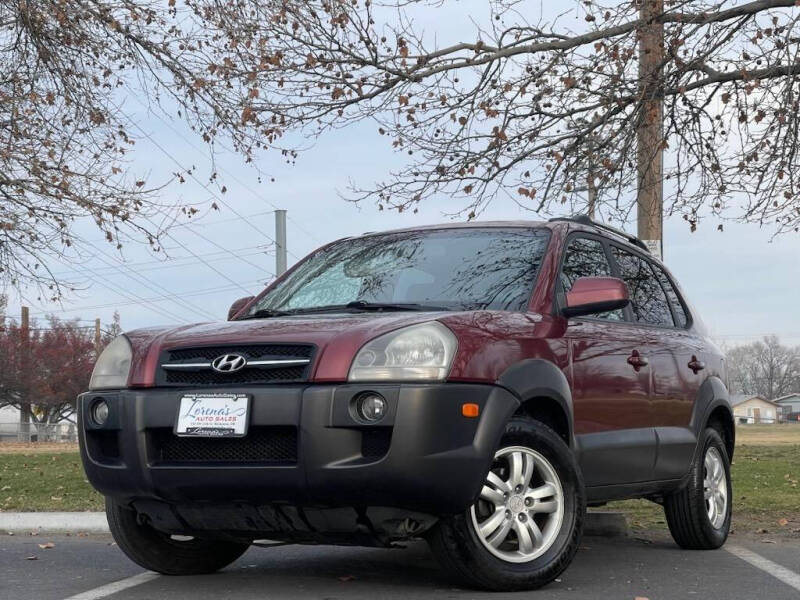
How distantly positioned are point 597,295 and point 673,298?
2095 mm

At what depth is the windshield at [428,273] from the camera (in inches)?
234

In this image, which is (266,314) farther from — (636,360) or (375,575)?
(636,360)

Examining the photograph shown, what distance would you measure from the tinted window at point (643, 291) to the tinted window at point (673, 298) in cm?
8

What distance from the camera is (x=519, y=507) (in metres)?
5.41

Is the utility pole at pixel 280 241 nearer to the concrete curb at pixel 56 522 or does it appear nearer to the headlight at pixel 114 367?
the concrete curb at pixel 56 522

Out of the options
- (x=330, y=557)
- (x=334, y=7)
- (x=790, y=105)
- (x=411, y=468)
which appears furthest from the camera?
(x=334, y=7)

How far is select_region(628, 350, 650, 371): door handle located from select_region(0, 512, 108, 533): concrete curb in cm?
411

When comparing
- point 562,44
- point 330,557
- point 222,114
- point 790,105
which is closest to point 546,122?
point 562,44

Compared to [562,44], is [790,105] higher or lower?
lower

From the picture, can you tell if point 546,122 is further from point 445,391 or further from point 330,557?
point 445,391

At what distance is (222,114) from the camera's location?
48.2ft

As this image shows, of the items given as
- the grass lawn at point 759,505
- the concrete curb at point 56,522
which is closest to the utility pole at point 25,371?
the grass lawn at point 759,505

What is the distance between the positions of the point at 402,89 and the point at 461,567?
28.2ft

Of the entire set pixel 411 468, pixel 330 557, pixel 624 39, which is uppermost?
pixel 624 39
